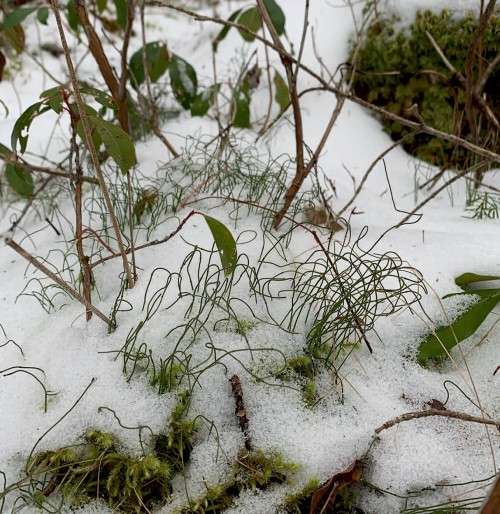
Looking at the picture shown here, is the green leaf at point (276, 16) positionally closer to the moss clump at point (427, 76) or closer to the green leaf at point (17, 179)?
the moss clump at point (427, 76)

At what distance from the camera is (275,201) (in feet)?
5.18

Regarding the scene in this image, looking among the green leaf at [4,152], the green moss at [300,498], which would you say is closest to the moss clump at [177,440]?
the green moss at [300,498]

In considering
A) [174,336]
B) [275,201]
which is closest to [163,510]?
[174,336]

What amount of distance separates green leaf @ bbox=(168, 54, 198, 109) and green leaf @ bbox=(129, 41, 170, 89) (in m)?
0.04

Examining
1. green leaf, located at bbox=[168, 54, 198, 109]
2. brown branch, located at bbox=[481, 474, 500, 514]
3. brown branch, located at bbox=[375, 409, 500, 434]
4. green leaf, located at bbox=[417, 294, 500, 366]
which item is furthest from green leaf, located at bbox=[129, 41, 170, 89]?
brown branch, located at bbox=[481, 474, 500, 514]

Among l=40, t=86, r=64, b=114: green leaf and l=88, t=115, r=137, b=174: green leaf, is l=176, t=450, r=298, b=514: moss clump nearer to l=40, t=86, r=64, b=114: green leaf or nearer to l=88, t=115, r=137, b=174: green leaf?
l=88, t=115, r=137, b=174: green leaf

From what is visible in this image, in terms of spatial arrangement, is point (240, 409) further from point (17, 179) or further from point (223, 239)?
point (17, 179)

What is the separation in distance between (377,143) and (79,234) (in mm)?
1481

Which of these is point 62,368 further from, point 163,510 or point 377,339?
point 377,339

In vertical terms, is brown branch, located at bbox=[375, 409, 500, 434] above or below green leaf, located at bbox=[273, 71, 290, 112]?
below

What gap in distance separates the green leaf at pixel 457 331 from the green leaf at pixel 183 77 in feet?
4.51

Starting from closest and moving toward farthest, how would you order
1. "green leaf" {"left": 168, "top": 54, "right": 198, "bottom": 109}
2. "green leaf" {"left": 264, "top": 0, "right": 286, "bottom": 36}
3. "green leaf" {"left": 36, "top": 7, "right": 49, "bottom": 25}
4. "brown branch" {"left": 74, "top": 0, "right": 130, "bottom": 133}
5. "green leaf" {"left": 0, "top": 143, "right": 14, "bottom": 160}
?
1. "green leaf" {"left": 0, "top": 143, "right": 14, "bottom": 160}
2. "brown branch" {"left": 74, "top": 0, "right": 130, "bottom": 133}
3. "green leaf" {"left": 264, "top": 0, "right": 286, "bottom": 36}
4. "green leaf" {"left": 36, "top": 7, "right": 49, "bottom": 25}
5. "green leaf" {"left": 168, "top": 54, "right": 198, "bottom": 109}

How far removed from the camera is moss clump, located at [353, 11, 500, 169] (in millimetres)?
2082

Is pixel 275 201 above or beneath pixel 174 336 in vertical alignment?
above
